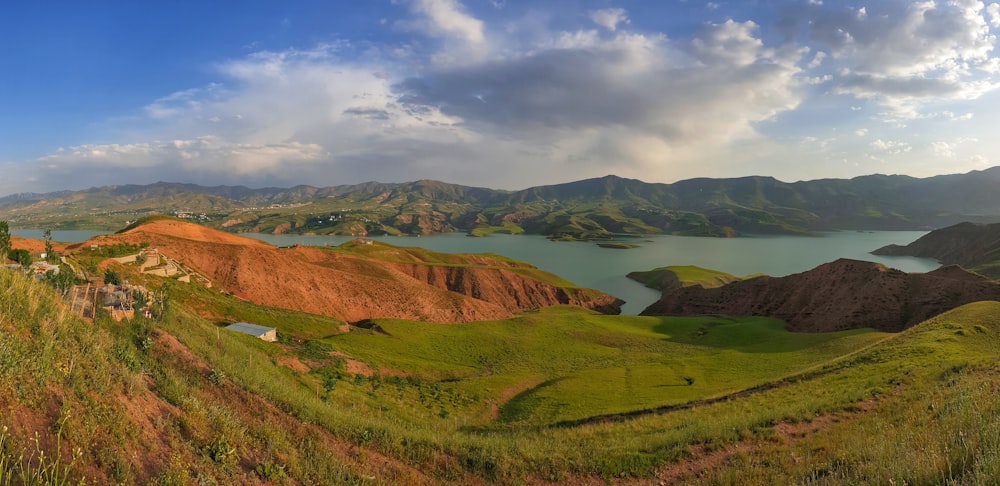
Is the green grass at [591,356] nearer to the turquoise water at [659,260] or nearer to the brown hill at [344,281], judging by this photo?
the brown hill at [344,281]

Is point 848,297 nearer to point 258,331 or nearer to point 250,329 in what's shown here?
point 258,331

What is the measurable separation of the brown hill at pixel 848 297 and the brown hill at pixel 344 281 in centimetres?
2428

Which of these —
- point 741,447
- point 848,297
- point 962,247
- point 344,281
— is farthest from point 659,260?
point 741,447

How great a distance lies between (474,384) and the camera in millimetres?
34094

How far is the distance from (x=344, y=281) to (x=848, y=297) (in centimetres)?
8088

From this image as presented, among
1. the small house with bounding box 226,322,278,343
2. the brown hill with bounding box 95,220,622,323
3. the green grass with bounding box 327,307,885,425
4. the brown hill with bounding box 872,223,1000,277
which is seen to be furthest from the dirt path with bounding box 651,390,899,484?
the brown hill with bounding box 872,223,1000,277

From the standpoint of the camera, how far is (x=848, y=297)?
63812mm

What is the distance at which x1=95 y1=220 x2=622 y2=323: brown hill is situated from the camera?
56562 millimetres

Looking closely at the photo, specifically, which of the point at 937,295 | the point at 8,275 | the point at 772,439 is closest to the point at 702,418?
the point at 772,439

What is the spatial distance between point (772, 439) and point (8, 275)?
72.7ft

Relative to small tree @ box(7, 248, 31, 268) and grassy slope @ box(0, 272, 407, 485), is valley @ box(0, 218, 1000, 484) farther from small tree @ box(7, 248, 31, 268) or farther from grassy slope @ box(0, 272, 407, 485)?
small tree @ box(7, 248, 31, 268)

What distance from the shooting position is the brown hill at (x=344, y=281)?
186ft

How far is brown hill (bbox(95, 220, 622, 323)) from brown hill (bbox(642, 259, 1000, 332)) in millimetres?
24281

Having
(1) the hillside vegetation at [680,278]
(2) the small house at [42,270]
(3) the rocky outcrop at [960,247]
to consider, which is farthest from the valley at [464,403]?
(3) the rocky outcrop at [960,247]
